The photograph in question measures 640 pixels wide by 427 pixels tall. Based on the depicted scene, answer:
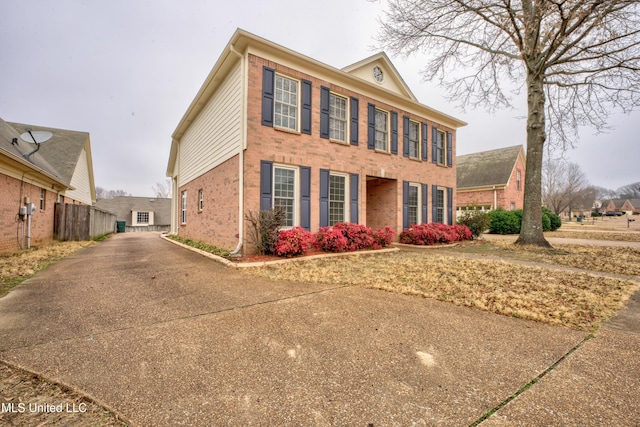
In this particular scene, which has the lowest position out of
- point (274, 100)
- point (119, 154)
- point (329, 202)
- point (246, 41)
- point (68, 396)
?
point (68, 396)

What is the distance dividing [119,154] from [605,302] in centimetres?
5037

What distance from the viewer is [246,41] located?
22.8 ft

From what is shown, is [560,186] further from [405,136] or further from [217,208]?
[217,208]

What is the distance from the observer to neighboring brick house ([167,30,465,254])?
23.8 feet

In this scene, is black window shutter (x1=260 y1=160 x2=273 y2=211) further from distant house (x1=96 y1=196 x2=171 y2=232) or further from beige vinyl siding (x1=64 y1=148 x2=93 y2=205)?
distant house (x1=96 y1=196 x2=171 y2=232)

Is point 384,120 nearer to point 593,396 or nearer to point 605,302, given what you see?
point 605,302

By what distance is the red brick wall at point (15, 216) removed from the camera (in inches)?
293

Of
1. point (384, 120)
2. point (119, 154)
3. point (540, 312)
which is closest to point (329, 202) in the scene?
point (384, 120)

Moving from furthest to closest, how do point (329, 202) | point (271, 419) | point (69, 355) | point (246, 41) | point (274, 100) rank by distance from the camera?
point (329, 202) → point (274, 100) → point (246, 41) → point (69, 355) → point (271, 419)

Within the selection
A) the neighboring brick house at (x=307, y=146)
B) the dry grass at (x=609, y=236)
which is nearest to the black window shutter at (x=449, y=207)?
the neighboring brick house at (x=307, y=146)

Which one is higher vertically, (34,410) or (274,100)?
(274,100)

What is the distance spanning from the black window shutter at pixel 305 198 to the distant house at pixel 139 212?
31851 mm

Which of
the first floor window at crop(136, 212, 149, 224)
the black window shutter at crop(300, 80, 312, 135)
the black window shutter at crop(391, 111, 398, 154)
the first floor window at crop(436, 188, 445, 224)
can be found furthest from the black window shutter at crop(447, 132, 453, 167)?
the first floor window at crop(136, 212, 149, 224)

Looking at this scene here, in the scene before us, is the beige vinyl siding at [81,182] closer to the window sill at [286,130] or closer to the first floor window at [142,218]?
the window sill at [286,130]
